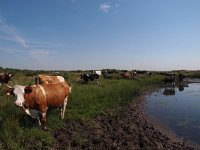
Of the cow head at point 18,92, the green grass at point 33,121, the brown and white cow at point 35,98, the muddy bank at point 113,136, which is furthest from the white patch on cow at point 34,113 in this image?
the muddy bank at point 113,136

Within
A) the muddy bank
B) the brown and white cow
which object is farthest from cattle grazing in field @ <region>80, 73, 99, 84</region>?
the brown and white cow

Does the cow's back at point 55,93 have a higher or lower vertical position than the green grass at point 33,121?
higher

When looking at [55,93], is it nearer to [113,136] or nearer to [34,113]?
[34,113]

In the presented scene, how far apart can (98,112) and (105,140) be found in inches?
189

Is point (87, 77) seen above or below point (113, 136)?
above

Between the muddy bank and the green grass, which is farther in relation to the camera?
the muddy bank

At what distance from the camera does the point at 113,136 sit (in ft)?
35.9

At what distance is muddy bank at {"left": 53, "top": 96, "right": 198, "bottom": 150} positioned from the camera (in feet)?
32.1

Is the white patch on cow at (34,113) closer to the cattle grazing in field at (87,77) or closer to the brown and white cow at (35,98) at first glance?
the brown and white cow at (35,98)

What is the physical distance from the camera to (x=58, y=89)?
1182 cm

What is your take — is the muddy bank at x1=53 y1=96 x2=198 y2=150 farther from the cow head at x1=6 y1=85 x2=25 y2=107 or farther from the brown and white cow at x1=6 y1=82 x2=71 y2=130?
the cow head at x1=6 y1=85 x2=25 y2=107

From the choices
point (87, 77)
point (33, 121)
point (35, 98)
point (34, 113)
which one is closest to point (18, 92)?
point (35, 98)

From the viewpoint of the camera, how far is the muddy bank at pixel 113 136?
9.79 metres

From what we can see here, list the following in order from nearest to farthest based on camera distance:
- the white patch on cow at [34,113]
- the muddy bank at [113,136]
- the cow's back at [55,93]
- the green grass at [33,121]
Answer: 1. the green grass at [33,121]
2. the muddy bank at [113,136]
3. the white patch on cow at [34,113]
4. the cow's back at [55,93]
